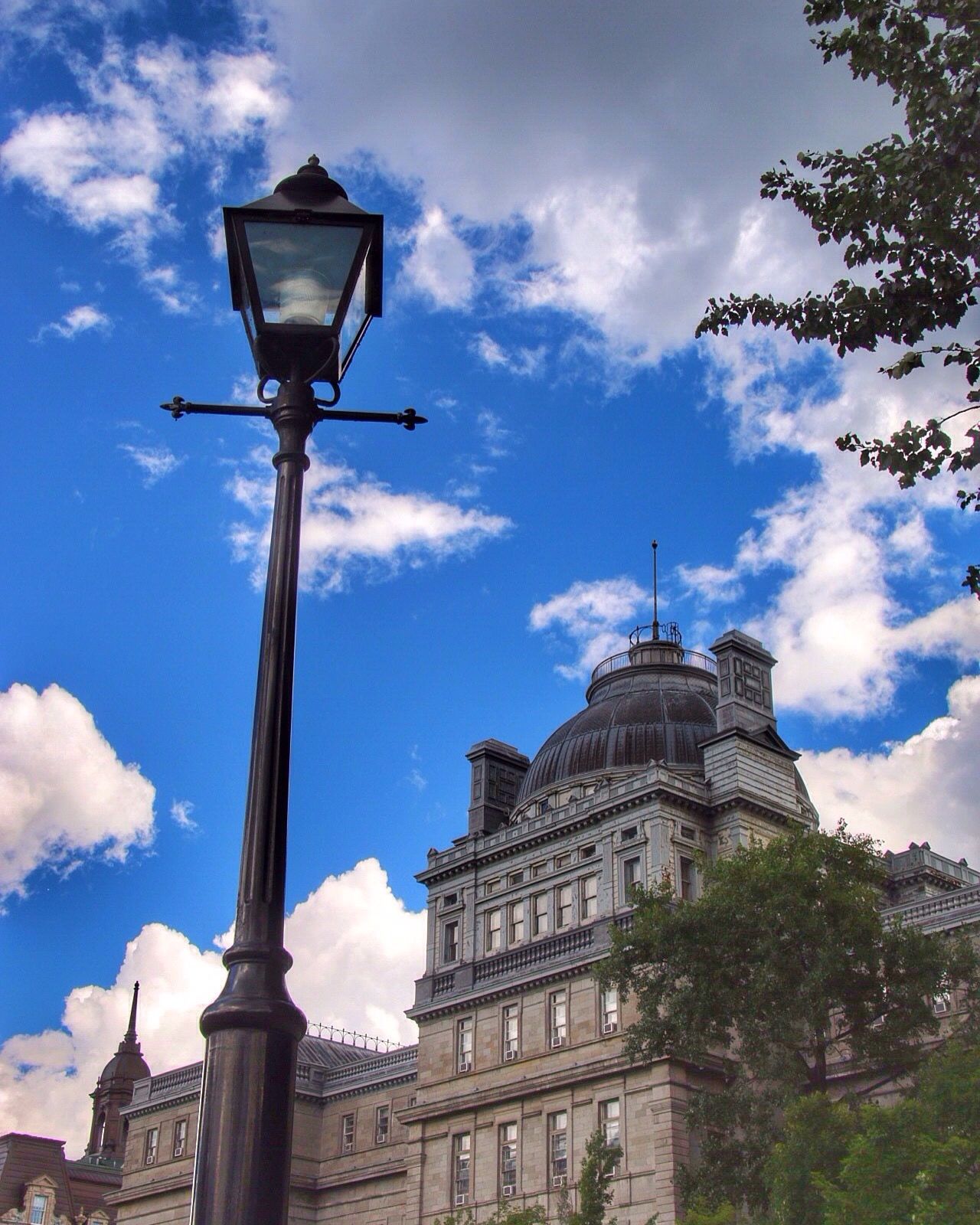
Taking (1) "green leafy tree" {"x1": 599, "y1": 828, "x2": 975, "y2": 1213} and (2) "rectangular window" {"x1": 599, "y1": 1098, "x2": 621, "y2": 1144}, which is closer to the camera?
(1) "green leafy tree" {"x1": 599, "y1": 828, "x2": 975, "y2": 1213}

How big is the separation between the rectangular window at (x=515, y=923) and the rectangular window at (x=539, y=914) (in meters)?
0.60

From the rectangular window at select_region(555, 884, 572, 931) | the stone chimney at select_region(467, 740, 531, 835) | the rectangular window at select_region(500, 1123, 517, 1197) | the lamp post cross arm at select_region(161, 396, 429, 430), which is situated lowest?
the lamp post cross arm at select_region(161, 396, 429, 430)

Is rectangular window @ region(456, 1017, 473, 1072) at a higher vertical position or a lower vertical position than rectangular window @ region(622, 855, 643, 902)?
lower

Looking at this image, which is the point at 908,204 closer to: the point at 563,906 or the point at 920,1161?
the point at 920,1161

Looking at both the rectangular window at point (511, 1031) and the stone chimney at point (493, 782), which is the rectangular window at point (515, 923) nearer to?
the rectangular window at point (511, 1031)

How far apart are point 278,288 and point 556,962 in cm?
5176

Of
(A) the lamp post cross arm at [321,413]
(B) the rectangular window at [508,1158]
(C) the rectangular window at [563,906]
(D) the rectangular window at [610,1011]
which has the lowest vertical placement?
(A) the lamp post cross arm at [321,413]

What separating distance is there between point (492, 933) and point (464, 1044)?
466cm

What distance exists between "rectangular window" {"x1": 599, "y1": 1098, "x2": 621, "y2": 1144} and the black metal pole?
48.3 metres

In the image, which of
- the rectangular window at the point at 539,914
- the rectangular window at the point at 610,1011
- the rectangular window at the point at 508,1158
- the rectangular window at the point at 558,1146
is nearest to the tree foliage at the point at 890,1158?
the rectangular window at the point at 610,1011

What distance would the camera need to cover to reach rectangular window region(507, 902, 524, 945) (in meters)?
60.6

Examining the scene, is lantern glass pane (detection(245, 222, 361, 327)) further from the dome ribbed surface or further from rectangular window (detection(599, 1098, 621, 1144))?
the dome ribbed surface

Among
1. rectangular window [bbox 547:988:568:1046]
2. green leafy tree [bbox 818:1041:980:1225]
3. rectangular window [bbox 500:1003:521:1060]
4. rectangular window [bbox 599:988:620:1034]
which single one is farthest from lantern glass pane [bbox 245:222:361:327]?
rectangular window [bbox 500:1003:521:1060]

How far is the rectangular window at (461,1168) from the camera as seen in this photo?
58219 mm
